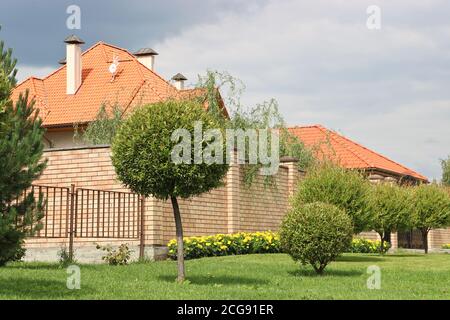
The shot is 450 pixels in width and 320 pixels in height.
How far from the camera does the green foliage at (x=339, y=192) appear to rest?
20.9 metres

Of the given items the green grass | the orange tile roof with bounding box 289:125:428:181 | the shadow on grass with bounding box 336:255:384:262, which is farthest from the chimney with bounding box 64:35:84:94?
the green grass

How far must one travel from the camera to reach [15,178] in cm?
1089

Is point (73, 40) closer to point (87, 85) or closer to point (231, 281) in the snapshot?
point (87, 85)

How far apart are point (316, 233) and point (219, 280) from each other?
8.53ft

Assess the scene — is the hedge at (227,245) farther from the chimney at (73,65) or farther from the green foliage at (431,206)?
the chimney at (73,65)

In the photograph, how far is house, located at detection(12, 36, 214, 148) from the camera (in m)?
34.9

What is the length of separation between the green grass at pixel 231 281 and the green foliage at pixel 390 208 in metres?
4.88

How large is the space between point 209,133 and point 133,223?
7206 millimetres

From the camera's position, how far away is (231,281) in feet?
47.0

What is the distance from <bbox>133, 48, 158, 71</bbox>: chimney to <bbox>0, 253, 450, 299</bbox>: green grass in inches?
844

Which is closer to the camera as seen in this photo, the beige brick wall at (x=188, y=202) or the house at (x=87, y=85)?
the beige brick wall at (x=188, y=202)

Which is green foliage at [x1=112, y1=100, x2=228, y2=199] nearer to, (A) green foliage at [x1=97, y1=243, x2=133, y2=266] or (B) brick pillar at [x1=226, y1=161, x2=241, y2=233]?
(A) green foliage at [x1=97, y1=243, x2=133, y2=266]

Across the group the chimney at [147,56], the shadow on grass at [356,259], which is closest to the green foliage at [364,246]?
the shadow on grass at [356,259]

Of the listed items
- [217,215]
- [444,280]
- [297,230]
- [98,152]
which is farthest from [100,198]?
[444,280]
